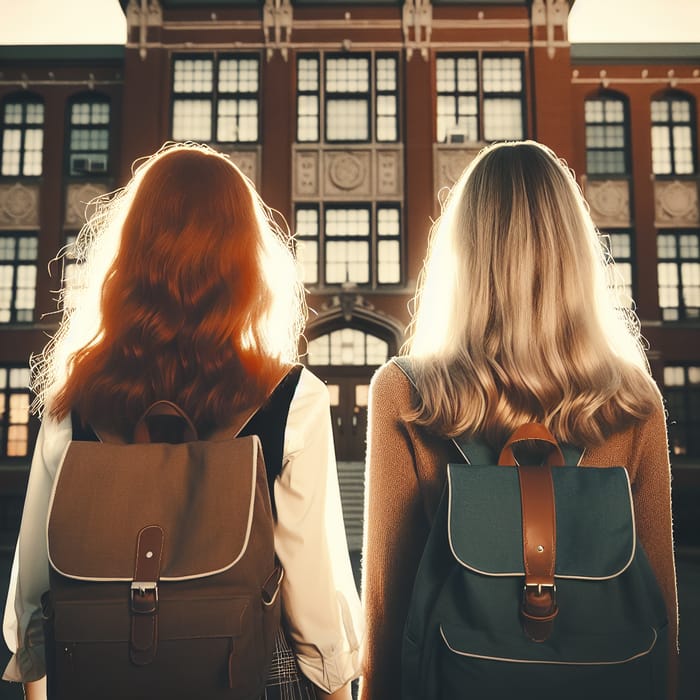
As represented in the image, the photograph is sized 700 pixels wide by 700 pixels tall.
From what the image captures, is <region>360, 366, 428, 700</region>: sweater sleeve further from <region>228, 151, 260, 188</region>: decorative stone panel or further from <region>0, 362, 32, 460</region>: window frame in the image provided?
<region>0, 362, 32, 460</region>: window frame

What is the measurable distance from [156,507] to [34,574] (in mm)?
535

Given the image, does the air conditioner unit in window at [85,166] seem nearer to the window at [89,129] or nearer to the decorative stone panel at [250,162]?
the window at [89,129]

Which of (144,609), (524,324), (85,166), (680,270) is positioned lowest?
(144,609)

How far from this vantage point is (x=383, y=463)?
1.88m

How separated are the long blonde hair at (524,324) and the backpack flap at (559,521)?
0.17m

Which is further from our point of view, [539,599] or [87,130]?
[87,130]

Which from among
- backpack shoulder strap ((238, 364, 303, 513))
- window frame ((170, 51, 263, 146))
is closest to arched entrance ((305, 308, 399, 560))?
window frame ((170, 51, 263, 146))

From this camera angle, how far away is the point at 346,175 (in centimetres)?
1698

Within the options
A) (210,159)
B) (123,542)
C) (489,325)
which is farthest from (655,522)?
(210,159)

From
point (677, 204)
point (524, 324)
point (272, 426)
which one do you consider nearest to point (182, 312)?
point (272, 426)

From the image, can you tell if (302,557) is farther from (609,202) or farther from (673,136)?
(673,136)

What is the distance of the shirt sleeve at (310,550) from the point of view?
1.79 metres

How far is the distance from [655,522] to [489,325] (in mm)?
648

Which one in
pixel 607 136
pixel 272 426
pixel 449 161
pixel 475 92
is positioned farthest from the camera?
pixel 607 136
